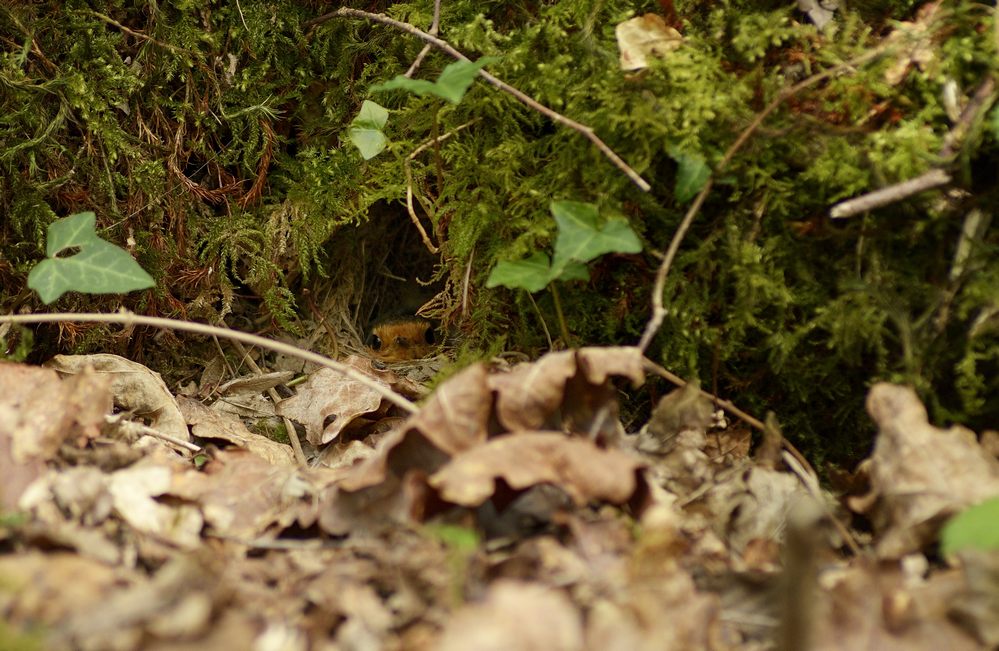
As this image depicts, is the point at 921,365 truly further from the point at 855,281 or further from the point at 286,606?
the point at 286,606

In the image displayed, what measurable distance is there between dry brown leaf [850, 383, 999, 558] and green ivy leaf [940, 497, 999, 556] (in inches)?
8.0

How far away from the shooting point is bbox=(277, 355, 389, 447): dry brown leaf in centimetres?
267

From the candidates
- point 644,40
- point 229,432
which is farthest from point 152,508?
point 644,40

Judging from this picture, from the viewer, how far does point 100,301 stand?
2873 millimetres

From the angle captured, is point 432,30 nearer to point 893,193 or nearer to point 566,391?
point 566,391

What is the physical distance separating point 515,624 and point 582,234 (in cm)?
125

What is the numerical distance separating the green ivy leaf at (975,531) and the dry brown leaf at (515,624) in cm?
71

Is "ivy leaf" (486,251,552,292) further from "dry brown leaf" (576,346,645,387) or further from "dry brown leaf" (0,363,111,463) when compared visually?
"dry brown leaf" (0,363,111,463)

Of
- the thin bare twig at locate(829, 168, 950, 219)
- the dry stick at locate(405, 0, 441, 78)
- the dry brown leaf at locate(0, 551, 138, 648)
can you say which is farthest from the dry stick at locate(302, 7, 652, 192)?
the dry brown leaf at locate(0, 551, 138, 648)

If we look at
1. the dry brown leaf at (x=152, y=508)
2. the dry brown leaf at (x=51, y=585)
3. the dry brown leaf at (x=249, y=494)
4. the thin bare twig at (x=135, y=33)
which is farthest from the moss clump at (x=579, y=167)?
the dry brown leaf at (x=51, y=585)

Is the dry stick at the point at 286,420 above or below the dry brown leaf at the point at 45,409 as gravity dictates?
below

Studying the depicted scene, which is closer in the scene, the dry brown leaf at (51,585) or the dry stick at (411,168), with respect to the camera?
the dry brown leaf at (51,585)

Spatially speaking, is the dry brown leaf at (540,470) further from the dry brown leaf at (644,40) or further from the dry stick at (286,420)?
the dry brown leaf at (644,40)

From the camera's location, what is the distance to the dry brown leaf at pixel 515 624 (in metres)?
1.21
